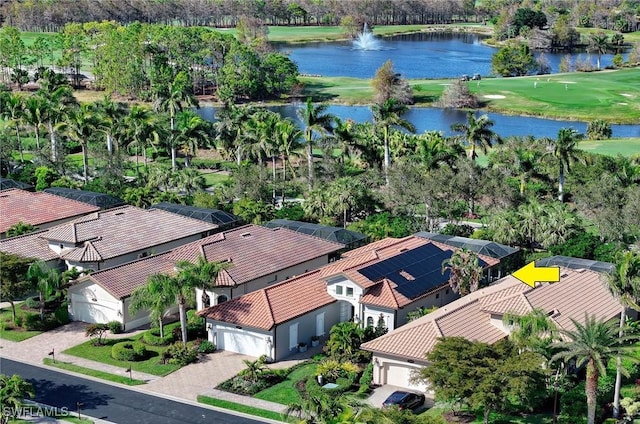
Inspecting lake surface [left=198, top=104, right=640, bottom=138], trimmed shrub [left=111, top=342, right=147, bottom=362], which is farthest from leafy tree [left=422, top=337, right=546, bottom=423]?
lake surface [left=198, top=104, right=640, bottom=138]

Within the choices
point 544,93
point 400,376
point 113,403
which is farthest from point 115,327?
point 544,93

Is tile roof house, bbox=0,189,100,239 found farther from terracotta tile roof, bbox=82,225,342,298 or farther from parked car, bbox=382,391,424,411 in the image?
parked car, bbox=382,391,424,411

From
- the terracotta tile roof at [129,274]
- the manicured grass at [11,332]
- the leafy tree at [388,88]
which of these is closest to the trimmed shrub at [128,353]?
the terracotta tile roof at [129,274]

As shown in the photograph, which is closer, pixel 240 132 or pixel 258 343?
pixel 258 343

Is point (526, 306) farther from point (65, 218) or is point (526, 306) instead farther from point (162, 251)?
point (65, 218)

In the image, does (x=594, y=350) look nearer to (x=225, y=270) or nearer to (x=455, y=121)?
(x=225, y=270)

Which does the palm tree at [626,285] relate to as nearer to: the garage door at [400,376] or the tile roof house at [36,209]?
the garage door at [400,376]

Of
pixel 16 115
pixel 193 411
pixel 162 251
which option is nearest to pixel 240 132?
pixel 16 115
